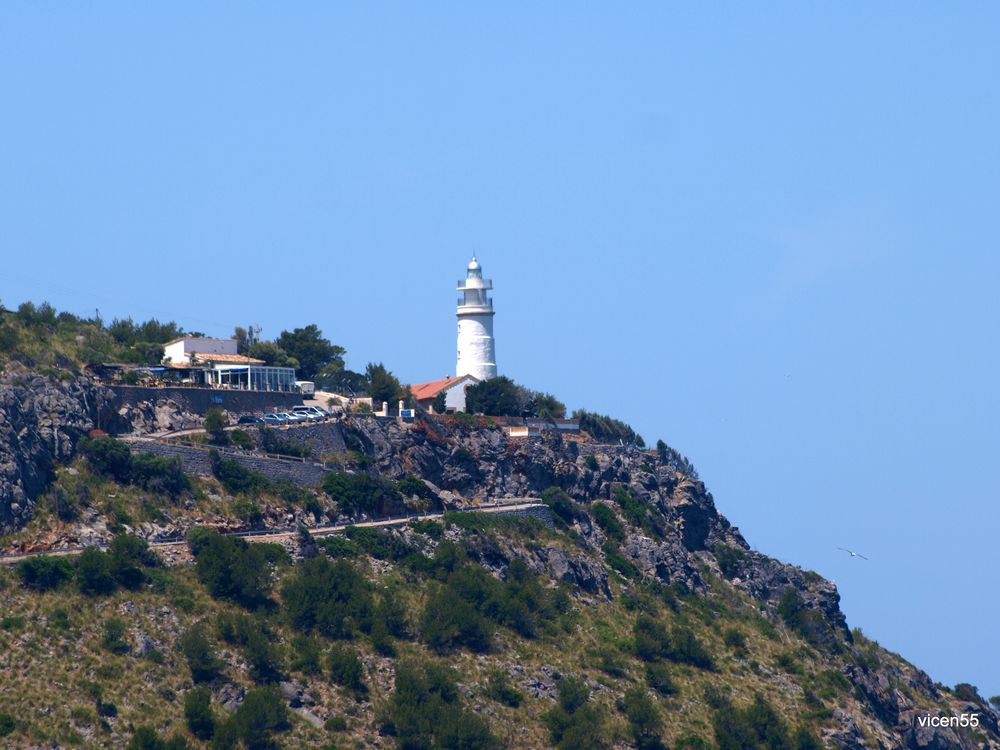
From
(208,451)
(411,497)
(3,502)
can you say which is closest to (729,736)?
(411,497)

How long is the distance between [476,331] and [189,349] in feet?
66.1

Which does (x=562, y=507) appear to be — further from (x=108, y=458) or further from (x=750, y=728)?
(x=108, y=458)

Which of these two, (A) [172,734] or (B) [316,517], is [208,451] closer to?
(B) [316,517]

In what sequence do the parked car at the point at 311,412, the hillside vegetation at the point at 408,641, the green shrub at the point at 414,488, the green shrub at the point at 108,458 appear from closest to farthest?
the hillside vegetation at the point at 408,641 → the green shrub at the point at 108,458 → the green shrub at the point at 414,488 → the parked car at the point at 311,412

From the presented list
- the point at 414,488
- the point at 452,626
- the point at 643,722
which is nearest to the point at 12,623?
the point at 452,626

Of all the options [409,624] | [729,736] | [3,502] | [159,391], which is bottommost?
[729,736]

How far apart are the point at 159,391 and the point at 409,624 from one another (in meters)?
19.4

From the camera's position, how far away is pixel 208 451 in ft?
284

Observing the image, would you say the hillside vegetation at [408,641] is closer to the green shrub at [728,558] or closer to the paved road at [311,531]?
the paved road at [311,531]

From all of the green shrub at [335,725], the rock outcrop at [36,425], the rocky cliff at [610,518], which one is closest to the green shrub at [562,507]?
the rocky cliff at [610,518]

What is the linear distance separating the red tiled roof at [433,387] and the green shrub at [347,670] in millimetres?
33231

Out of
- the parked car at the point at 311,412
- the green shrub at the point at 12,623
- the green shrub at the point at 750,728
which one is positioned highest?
the parked car at the point at 311,412

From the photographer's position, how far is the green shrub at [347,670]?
74.5m

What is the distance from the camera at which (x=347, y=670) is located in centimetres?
7469
